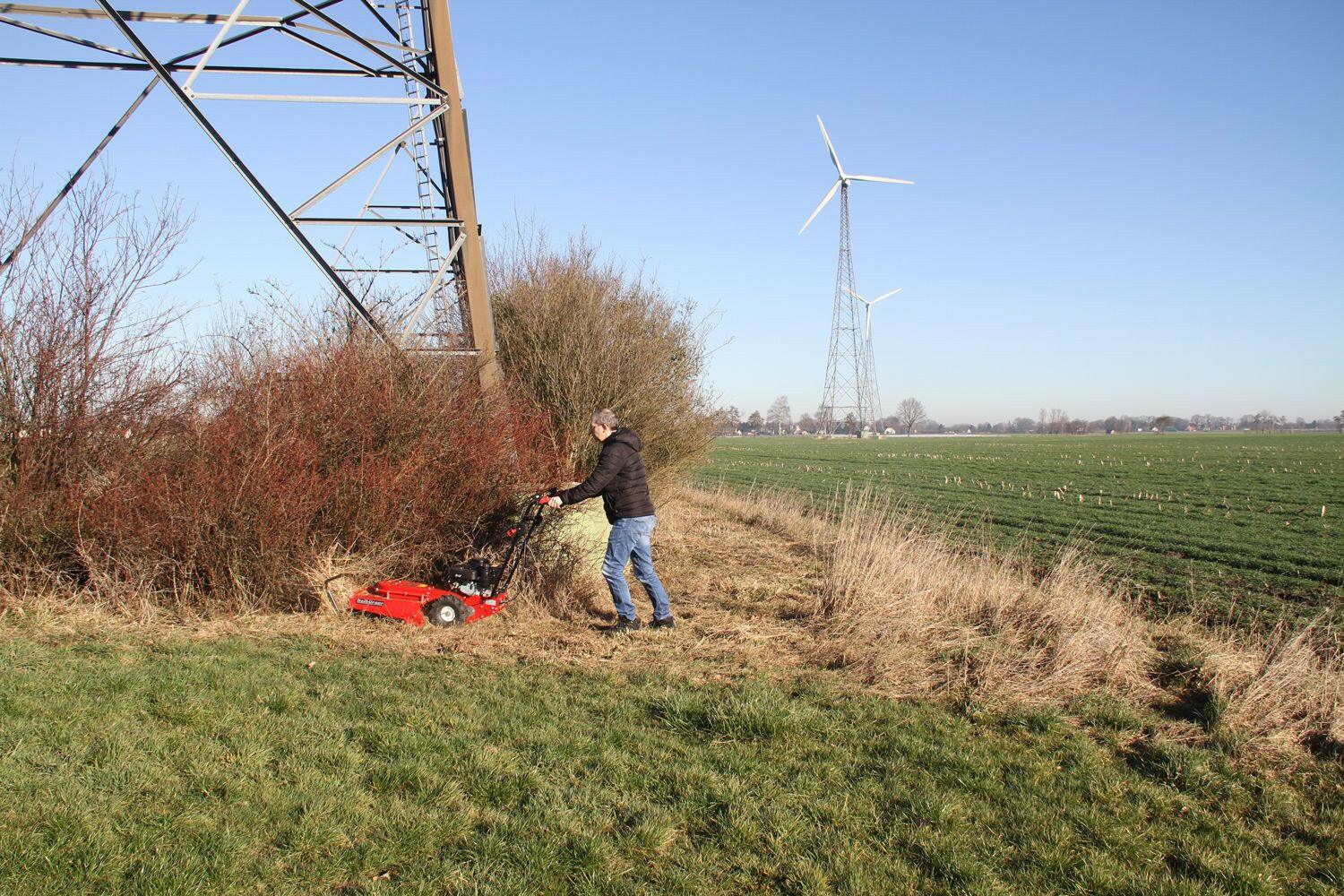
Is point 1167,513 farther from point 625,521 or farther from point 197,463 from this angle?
point 197,463


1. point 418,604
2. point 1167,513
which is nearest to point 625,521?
point 418,604

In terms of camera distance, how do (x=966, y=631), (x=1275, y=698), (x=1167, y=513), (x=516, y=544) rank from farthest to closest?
(x=1167, y=513) → (x=516, y=544) → (x=966, y=631) → (x=1275, y=698)

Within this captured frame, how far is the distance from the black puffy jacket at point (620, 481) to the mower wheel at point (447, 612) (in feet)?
4.21

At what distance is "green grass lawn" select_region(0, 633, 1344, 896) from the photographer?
11.0 ft

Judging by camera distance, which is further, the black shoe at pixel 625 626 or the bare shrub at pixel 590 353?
the bare shrub at pixel 590 353

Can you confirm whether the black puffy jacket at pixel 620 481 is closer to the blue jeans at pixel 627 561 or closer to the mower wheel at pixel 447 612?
the blue jeans at pixel 627 561

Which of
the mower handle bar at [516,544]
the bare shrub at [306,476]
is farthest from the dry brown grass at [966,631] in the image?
the bare shrub at [306,476]

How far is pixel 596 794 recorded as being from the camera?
4.02m

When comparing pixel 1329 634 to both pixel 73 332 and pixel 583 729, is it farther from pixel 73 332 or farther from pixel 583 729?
pixel 73 332

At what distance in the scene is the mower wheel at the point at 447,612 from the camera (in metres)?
7.36

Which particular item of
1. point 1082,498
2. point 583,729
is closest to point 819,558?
point 583,729

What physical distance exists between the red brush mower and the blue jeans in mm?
724

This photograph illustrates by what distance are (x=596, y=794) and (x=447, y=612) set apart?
146 inches

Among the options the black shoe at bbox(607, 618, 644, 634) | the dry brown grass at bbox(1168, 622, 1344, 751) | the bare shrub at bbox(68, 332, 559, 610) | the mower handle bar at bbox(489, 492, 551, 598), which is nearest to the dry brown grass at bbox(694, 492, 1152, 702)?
the dry brown grass at bbox(1168, 622, 1344, 751)
